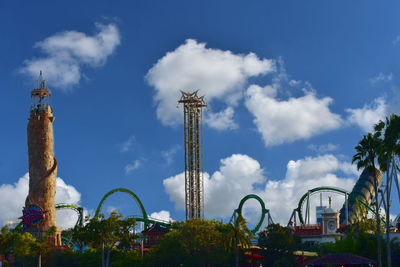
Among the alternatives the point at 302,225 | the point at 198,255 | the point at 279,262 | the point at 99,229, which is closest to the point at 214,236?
the point at 198,255

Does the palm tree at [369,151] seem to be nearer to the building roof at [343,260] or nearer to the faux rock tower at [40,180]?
the building roof at [343,260]

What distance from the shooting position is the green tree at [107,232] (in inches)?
3408

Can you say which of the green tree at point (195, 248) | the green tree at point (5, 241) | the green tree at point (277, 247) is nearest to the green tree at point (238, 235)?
the green tree at point (195, 248)

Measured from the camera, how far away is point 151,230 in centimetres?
10944

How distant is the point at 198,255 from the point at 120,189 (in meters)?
41.0

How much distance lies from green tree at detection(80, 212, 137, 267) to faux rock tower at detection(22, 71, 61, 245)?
20.0 m

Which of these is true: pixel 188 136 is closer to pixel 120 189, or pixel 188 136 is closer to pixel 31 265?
pixel 120 189

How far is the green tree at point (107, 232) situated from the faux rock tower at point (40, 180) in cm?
1996

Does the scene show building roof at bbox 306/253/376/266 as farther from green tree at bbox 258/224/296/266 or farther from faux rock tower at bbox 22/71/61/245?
faux rock tower at bbox 22/71/61/245

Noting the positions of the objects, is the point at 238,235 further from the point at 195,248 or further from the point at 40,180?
the point at 40,180

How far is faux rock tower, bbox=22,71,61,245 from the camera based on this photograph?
105 metres

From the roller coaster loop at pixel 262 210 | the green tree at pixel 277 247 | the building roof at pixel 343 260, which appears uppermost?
the roller coaster loop at pixel 262 210

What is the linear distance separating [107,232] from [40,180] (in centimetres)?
2481

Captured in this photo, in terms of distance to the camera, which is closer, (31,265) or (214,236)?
(214,236)
